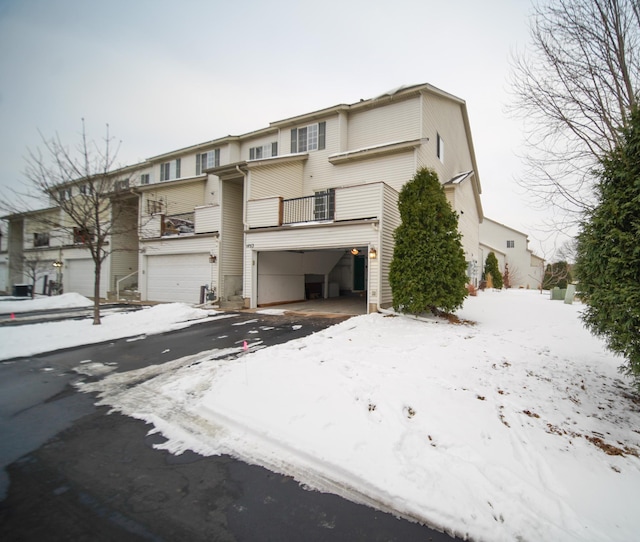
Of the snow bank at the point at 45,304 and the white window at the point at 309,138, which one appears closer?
the snow bank at the point at 45,304

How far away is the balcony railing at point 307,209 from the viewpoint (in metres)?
12.5

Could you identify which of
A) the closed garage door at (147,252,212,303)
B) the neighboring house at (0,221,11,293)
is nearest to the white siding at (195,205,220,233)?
the closed garage door at (147,252,212,303)

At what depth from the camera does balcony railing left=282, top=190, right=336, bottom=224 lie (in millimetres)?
12453

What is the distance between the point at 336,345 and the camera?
575cm

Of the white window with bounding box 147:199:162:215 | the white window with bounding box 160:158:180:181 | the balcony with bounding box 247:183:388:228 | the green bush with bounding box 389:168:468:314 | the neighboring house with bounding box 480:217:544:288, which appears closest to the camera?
the green bush with bounding box 389:168:468:314

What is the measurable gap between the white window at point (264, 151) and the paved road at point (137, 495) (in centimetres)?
1582

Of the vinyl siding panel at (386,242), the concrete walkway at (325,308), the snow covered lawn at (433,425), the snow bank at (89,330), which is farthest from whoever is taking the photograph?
the concrete walkway at (325,308)

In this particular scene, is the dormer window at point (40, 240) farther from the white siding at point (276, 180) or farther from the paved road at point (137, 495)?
the paved road at point (137, 495)

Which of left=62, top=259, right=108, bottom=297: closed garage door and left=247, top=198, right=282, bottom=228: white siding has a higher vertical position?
left=247, top=198, right=282, bottom=228: white siding

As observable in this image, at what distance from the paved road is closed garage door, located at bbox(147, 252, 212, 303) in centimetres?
1065

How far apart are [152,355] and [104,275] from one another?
1552 cm

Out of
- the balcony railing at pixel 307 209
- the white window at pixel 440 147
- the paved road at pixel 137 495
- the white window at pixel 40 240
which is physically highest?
the white window at pixel 440 147

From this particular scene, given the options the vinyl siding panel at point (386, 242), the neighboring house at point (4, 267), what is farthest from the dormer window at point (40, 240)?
the vinyl siding panel at point (386, 242)

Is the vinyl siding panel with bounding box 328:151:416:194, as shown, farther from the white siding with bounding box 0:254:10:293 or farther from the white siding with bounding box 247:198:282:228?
the white siding with bounding box 0:254:10:293
